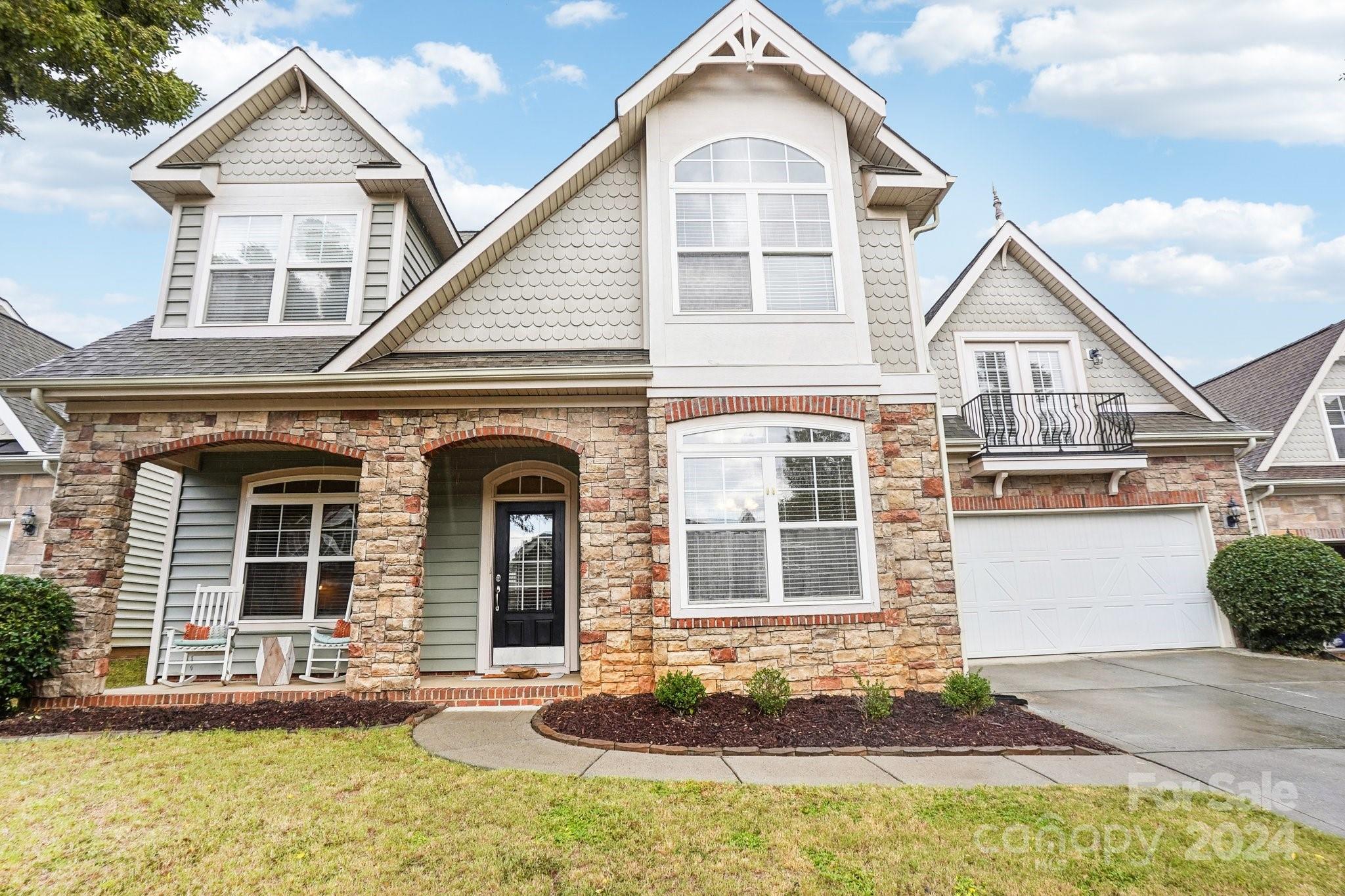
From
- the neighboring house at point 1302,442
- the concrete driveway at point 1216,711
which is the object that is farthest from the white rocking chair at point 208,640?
the neighboring house at point 1302,442

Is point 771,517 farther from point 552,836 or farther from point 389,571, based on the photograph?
point 389,571

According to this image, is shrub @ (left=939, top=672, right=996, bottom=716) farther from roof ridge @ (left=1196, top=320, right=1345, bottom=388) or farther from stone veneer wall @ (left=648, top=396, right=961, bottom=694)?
roof ridge @ (left=1196, top=320, right=1345, bottom=388)

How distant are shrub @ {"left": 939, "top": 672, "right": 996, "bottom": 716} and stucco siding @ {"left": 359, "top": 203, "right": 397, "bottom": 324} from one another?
805cm

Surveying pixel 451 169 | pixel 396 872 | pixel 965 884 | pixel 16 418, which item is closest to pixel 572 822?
pixel 396 872

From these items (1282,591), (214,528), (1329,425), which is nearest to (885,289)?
(1282,591)

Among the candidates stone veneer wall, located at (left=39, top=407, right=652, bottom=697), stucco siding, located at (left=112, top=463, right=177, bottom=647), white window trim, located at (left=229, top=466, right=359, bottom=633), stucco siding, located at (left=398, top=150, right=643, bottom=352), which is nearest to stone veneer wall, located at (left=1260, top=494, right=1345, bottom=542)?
stone veneer wall, located at (left=39, top=407, right=652, bottom=697)

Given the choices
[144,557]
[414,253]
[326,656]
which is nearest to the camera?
[326,656]

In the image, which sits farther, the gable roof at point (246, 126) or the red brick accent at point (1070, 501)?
the red brick accent at point (1070, 501)

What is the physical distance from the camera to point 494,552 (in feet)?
26.9

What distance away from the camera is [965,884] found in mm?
2922

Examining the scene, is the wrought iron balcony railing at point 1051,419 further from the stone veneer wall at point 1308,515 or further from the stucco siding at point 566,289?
the stucco siding at point 566,289

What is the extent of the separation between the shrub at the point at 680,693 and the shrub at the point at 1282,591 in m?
8.65

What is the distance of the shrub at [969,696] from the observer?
5.64 m

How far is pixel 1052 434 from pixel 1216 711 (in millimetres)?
4901
